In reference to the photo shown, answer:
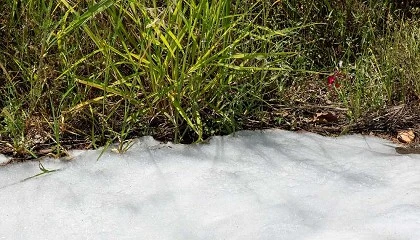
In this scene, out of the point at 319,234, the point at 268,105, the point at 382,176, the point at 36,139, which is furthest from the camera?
the point at 268,105

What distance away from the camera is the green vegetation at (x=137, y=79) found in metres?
2.22

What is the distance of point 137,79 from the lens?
89.8 inches

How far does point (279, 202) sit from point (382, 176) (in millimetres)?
429

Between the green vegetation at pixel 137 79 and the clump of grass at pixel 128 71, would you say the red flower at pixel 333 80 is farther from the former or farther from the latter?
the clump of grass at pixel 128 71

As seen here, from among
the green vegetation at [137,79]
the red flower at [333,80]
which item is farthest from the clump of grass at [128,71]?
the red flower at [333,80]

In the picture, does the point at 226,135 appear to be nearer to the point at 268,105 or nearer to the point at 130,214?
the point at 268,105

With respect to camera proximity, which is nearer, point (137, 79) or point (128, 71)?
point (137, 79)

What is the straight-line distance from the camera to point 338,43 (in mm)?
3086

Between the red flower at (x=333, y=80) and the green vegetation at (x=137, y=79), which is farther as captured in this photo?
the red flower at (x=333, y=80)

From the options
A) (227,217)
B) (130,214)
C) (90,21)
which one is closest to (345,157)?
(227,217)

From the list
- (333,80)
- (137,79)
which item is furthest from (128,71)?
(333,80)

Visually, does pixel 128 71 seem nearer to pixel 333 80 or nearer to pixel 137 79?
pixel 137 79

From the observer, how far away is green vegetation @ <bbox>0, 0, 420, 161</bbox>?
7.29 feet

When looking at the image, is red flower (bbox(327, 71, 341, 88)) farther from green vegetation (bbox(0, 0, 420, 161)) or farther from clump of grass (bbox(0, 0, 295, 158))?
clump of grass (bbox(0, 0, 295, 158))
